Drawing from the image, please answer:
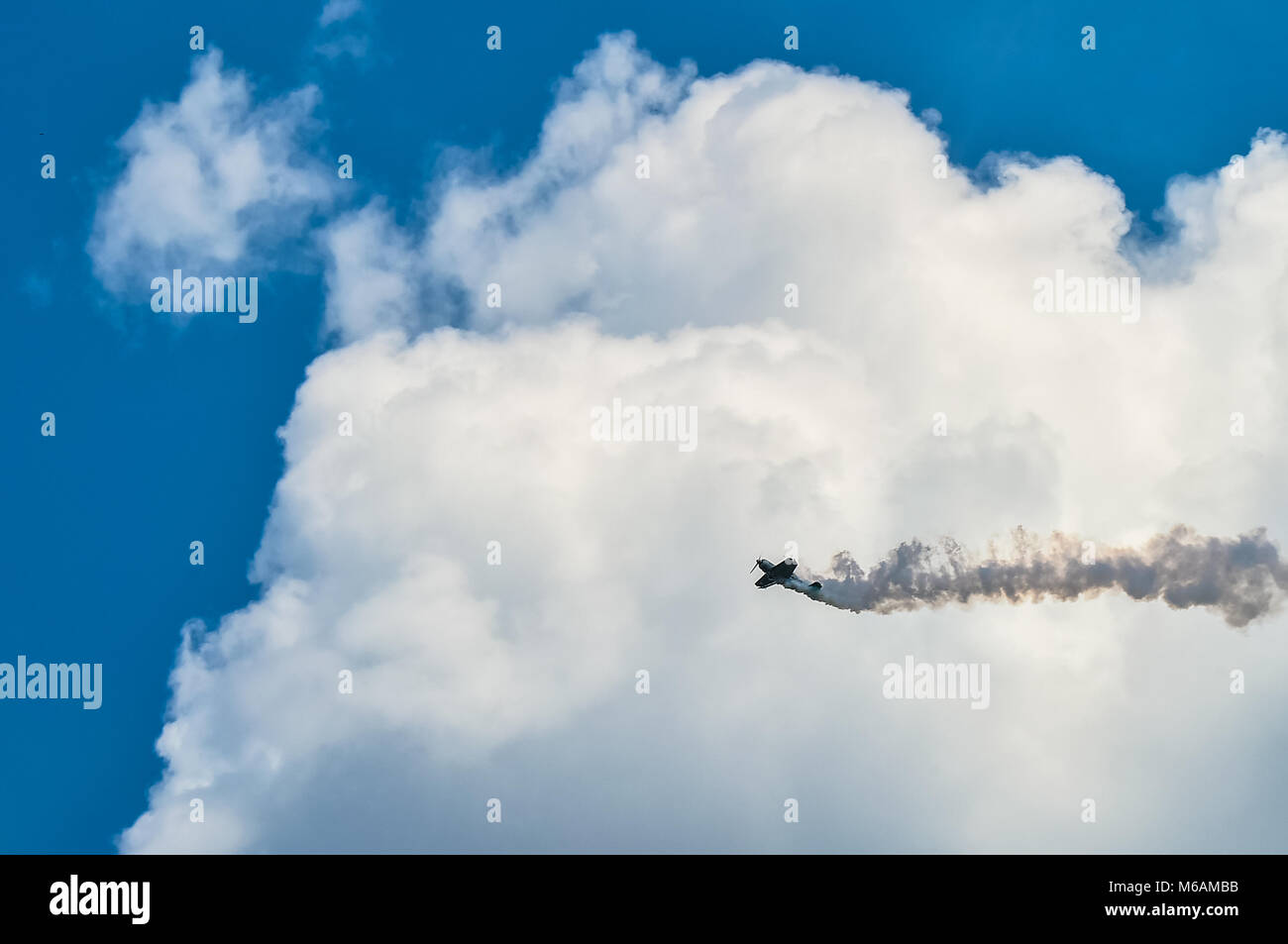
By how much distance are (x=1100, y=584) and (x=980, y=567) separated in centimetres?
823
